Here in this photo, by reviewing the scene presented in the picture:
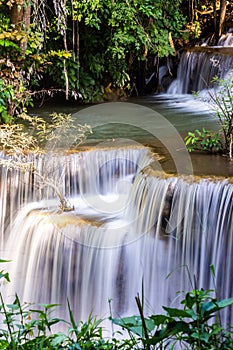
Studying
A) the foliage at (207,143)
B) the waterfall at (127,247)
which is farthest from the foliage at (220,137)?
the waterfall at (127,247)

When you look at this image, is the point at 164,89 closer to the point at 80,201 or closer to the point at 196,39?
the point at 196,39

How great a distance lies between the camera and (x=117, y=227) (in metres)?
5.80

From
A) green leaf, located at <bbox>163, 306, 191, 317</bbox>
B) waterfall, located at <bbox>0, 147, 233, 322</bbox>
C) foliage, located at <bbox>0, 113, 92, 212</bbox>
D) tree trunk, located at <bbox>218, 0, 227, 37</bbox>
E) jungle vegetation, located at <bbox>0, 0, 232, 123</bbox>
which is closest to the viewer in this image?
green leaf, located at <bbox>163, 306, 191, 317</bbox>

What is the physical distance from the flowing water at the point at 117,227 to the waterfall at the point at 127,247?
0.01m

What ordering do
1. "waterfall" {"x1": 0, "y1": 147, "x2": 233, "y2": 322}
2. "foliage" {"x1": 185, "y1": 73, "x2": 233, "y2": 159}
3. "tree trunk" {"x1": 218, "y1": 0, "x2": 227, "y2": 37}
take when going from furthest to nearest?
"tree trunk" {"x1": 218, "y1": 0, "x2": 227, "y2": 37} → "foliage" {"x1": 185, "y1": 73, "x2": 233, "y2": 159} → "waterfall" {"x1": 0, "y1": 147, "x2": 233, "y2": 322}

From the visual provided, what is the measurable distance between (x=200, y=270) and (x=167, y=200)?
840mm

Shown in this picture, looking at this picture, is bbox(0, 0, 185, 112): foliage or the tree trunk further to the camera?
the tree trunk

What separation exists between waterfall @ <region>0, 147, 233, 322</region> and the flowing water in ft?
0.03

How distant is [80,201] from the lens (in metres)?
6.82

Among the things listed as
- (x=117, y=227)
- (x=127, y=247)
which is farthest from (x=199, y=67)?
(x=127, y=247)

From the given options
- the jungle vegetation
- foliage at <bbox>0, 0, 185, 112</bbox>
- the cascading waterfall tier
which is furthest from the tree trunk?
foliage at <bbox>0, 0, 185, 112</bbox>

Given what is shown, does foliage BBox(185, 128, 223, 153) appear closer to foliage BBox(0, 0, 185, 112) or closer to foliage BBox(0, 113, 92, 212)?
foliage BBox(0, 113, 92, 212)

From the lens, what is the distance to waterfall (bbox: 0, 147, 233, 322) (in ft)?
16.9

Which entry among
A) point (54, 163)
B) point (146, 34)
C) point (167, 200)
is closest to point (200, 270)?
point (167, 200)
